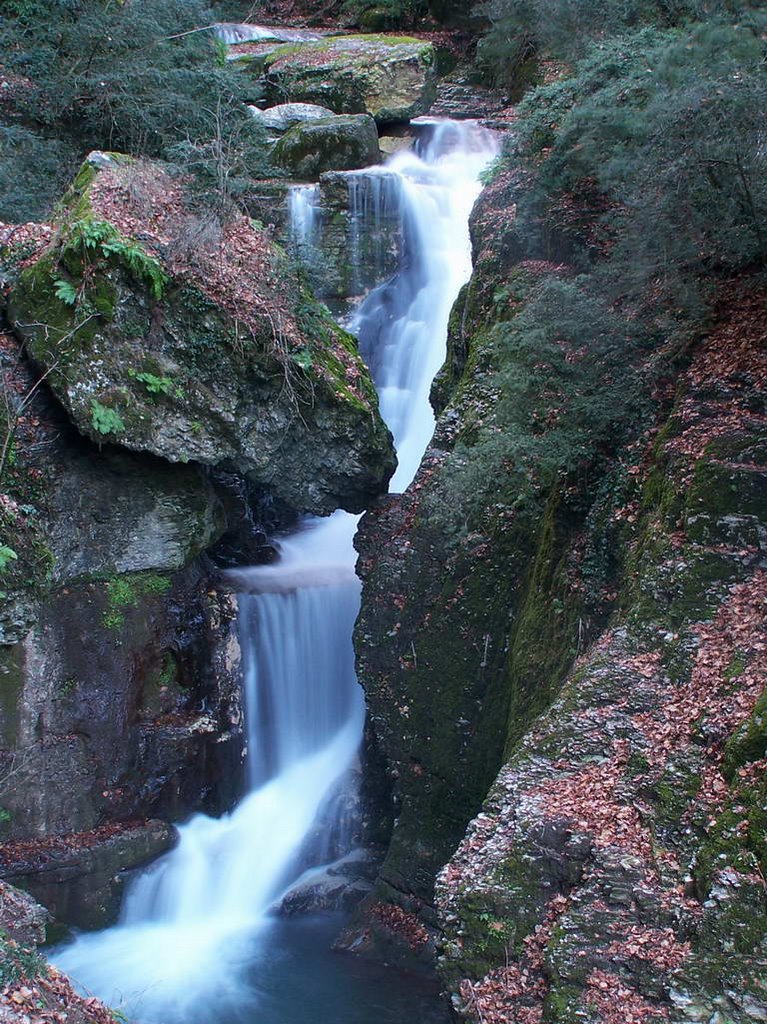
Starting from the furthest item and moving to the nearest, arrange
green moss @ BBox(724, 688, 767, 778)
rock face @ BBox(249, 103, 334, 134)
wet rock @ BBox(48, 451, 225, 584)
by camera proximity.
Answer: rock face @ BBox(249, 103, 334, 134) → wet rock @ BBox(48, 451, 225, 584) → green moss @ BBox(724, 688, 767, 778)

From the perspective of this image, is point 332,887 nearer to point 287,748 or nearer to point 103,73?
point 287,748

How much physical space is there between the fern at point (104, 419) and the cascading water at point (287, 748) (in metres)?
3.27

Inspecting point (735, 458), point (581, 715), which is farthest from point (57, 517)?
point (735, 458)

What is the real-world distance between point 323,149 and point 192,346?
8367 mm

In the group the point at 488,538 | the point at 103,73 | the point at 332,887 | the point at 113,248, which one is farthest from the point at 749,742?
the point at 103,73

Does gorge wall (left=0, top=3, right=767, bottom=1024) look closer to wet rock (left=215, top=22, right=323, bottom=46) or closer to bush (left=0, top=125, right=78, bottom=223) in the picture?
bush (left=0, top=125, right=78, bottom=223)

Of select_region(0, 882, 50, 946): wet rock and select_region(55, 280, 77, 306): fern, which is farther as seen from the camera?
select_region(55, 280, 77, 306): fern

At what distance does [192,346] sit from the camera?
10500 millimetres

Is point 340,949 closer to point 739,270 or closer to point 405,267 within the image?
point 739,270

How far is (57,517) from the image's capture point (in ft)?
34.3

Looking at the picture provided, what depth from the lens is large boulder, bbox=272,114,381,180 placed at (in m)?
16.8

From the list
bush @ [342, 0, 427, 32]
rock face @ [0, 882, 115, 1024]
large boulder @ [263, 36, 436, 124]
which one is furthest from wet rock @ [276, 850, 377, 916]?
bush @ [342, 0, 427, 32]

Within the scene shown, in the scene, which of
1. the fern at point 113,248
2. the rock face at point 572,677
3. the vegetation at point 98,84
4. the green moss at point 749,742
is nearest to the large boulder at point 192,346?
the fern at point 113,248

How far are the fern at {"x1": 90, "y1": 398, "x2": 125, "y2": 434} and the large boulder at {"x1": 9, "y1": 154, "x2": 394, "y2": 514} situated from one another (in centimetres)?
2
